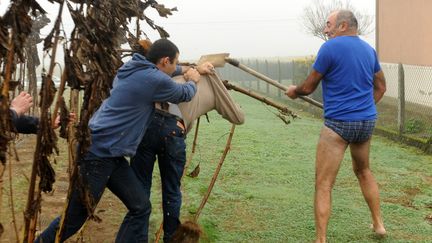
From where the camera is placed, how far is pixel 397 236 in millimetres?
4789

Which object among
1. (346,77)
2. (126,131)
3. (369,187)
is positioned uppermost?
(346,77)

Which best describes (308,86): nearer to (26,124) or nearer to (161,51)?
(161,51)

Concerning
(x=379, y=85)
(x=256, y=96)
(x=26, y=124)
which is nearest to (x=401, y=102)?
(x=379, y=85)

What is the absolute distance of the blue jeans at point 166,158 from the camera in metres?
4.13

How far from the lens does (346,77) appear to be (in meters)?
A: 4.25

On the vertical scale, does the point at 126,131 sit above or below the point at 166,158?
above

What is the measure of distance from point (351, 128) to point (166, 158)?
4.69 ft

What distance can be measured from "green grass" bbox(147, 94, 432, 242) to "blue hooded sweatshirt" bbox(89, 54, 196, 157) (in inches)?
54.4

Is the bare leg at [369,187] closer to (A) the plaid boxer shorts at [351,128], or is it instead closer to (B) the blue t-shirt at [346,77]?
(A) the plaid boxer shorts at [351,128]

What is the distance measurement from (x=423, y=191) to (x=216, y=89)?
337cm

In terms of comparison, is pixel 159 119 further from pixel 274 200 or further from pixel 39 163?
pixel 274 200

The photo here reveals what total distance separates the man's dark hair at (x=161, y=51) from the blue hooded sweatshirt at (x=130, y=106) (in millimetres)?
93

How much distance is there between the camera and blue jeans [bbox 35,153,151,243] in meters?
3.61

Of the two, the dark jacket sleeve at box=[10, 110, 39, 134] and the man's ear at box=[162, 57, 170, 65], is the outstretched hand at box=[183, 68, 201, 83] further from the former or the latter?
the dark jacket sleeve at box=[10, 110, 39, 134]
